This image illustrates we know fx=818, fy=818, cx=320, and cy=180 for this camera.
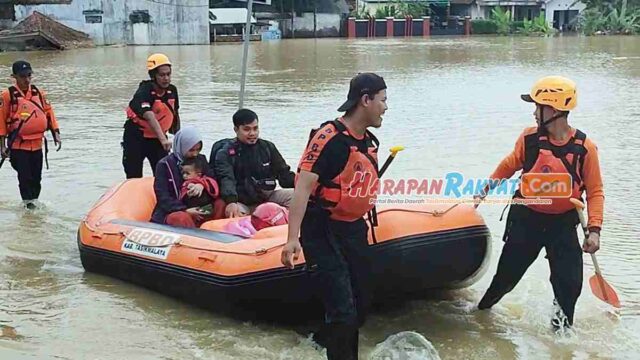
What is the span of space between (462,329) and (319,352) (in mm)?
824

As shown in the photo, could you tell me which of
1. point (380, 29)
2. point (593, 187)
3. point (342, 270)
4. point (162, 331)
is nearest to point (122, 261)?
point (162, 331)

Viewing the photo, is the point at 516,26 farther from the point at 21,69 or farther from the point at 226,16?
the point at 21,69

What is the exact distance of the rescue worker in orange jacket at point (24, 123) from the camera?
6547mm

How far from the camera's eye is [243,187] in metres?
5.25

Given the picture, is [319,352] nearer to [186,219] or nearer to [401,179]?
[186,219]

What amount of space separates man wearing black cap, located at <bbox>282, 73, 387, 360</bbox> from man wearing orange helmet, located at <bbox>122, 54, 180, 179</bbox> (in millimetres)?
2971

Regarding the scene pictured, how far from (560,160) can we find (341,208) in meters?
1.13

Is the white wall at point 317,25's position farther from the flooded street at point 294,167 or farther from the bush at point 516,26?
the flooded street at point 294,167

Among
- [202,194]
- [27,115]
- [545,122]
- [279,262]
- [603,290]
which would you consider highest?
[545,122]

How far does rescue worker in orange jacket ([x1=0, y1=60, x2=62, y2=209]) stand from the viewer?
655 centimetres

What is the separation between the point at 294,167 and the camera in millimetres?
9094

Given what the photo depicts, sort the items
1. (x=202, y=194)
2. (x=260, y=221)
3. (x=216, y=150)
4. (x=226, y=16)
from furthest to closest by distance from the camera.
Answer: (x=226, y=16), (x=216, y=150), (x=202, y=194), (x=260, y=221)

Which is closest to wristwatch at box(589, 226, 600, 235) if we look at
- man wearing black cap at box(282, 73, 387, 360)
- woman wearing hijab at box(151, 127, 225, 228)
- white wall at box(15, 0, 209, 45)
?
man wearing black cap at box(282, 73, 387, 360)

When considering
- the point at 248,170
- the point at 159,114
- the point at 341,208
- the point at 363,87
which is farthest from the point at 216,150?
the point at 363,87
